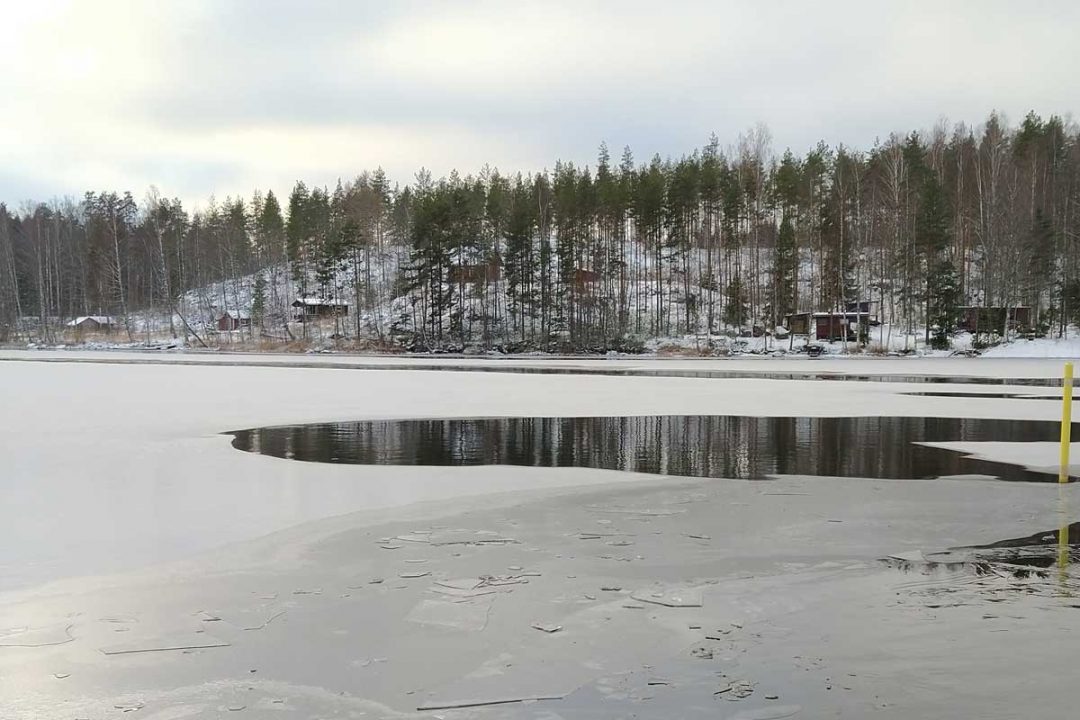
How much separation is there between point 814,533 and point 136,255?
332 ft

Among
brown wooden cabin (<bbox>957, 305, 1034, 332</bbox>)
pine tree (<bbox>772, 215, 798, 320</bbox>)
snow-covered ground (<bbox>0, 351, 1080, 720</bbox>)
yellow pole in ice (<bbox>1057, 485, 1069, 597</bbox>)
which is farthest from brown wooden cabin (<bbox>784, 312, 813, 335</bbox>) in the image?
yellow pole in ice (<bbox>1057, 485, 1069, 597</bbox>)

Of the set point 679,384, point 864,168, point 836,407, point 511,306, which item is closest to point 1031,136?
point 864,168

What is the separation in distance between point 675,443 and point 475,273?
55.8 m

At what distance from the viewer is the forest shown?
5644cm

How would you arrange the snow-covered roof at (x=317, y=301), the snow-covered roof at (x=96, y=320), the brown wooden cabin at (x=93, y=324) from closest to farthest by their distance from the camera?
the snow-covered roof at (x=317, y=301) → the brown wooden cabin at (x=93, y=324) → the snow-covered roof at (x=96, y=320)

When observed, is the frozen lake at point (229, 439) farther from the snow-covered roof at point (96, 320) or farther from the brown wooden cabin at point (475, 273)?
the snow-covered roof at point (96, 320)

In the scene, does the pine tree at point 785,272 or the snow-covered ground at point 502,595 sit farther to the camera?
the pine tree at point 785,272

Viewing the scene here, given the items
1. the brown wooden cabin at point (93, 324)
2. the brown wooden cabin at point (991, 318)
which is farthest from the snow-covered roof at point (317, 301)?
the brown wooden cabin at point (991, 318)

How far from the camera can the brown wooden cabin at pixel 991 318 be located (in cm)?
5272

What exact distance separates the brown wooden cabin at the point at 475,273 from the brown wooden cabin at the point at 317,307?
16.5 metres

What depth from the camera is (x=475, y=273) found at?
67500 mm

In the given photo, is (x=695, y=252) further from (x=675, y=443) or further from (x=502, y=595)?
(x=502, y=595)

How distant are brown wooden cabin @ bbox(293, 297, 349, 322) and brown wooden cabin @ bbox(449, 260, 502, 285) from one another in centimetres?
1651

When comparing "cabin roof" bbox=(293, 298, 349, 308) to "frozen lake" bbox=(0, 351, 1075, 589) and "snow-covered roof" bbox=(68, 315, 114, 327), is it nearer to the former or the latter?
"snow-covered roof" bbox=(68, 315, 114, 327)
